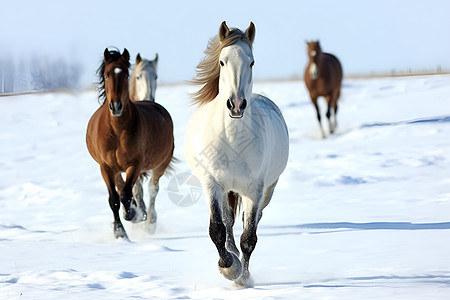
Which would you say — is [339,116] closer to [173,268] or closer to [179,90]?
[179,90]

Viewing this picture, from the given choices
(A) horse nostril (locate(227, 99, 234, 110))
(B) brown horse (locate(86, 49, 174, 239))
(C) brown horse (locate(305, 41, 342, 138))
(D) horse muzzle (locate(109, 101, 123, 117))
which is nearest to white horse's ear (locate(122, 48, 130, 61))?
(B) brown horse (locate(86, 49, 174, 239))

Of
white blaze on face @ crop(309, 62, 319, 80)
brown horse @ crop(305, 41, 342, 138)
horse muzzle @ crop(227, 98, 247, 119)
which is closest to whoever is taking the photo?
horse muzzle @ crop(227, 98, 247, 119)

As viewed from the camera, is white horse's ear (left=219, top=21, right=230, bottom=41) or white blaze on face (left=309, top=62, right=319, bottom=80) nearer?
white horse's ear (left=219, top=21, right=230, bottom=41)

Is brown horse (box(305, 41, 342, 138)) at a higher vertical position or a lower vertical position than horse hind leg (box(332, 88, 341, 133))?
higher

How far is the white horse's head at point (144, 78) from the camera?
9461mm

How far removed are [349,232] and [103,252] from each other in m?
2.91

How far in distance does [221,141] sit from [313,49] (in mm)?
12098

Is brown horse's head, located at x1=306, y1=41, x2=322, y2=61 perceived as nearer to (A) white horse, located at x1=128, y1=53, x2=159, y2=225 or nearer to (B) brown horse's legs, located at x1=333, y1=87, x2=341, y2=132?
(B) brown horse's legs, located at x1=333, y1=87, x2=341, y2=132

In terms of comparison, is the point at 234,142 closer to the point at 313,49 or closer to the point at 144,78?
the point at 144,78

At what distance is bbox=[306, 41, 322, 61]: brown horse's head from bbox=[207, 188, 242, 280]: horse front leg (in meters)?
12.0

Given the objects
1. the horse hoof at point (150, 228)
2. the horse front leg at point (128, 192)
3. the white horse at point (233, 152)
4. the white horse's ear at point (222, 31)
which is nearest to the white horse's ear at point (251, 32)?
the white horse at point (233, 152)

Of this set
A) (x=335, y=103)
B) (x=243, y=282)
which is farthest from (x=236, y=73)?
(x=335, y=103)

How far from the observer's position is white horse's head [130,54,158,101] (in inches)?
372

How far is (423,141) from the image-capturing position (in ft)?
46.6
